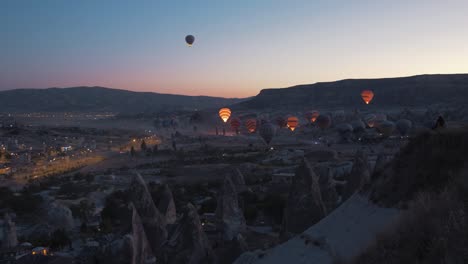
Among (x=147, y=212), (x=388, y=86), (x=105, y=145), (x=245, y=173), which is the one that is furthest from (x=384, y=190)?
(x=388, y=86)

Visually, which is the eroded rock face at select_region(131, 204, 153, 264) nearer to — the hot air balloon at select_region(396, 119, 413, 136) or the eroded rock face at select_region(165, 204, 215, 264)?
the eroded rock face at select_region(165, 204, 215, 264)

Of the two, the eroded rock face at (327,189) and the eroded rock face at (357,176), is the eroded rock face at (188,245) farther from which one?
the eroded rock face at (357,176)

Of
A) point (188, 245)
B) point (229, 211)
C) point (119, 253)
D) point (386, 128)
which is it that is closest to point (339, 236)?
point (188, 245)

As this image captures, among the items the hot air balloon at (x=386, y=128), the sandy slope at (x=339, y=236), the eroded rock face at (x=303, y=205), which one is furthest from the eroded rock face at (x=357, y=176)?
the hot air balloon at (x=386, y=128)

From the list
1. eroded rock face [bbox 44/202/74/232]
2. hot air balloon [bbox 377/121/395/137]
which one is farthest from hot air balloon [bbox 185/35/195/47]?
eroded rock face [bbox 44/202/74/232]

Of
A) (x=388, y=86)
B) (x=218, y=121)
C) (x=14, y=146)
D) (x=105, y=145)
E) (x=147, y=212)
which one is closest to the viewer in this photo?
(x=147, y=212)

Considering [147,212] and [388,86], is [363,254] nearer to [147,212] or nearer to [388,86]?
[147,212]

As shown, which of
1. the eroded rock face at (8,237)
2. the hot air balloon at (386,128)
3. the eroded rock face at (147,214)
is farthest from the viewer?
the hot air balloon at (386,128)
